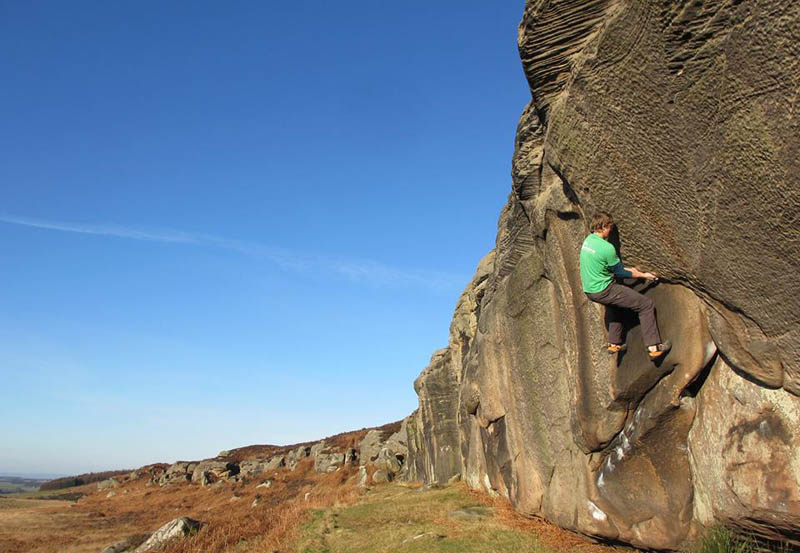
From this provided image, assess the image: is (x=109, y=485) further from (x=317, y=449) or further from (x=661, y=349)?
(x=661, y=349)

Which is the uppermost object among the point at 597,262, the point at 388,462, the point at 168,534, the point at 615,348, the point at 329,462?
the point at 329,462

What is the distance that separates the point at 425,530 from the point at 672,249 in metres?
12.3

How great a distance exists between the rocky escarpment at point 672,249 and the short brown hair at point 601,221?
246 millimetres

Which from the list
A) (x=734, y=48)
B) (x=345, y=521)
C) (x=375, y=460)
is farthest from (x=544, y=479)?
(x=375, y=460)

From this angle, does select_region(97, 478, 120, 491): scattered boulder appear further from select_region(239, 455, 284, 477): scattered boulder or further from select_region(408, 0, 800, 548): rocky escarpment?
select_region(408, 0, 800, 548): rocky escarpment

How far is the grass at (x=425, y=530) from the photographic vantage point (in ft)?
47.5

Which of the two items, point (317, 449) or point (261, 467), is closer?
point (317, 449)

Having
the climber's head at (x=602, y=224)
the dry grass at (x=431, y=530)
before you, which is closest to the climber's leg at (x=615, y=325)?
the climber's head at (x=602, y=224)

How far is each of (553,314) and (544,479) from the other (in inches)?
205

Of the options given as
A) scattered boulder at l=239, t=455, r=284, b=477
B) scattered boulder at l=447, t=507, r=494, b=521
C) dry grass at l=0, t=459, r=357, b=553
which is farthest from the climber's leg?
scattered boulder at l=239, t=455, r=284, b=477

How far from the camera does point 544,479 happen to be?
16.5m

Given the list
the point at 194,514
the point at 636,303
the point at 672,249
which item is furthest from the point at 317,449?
the point at 672,249

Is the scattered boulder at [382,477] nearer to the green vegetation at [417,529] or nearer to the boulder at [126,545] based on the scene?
the green vegetation at [417,529]

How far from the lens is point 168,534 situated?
22938 mm
